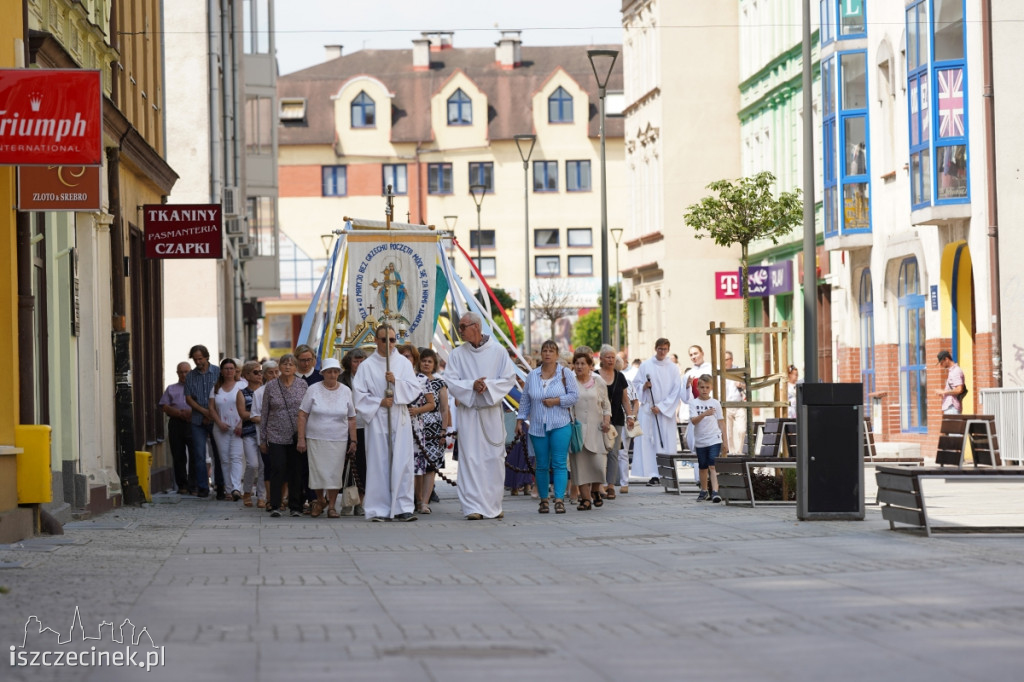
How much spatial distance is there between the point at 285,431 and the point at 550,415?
2.90 m

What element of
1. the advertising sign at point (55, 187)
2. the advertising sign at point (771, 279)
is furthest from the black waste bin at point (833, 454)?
the advertising sign at point (771, 279)

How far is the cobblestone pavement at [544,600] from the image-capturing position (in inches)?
313

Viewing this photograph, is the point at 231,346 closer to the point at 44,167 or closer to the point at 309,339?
the point at 309,339

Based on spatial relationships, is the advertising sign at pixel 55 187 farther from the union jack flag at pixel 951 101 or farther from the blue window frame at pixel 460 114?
the blue window frame at pixel 460 114

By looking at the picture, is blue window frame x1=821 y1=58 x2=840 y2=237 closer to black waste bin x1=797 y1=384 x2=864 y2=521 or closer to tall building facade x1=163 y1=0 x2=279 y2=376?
tall building facade x1=163 y1=0 x2=279 y2=376

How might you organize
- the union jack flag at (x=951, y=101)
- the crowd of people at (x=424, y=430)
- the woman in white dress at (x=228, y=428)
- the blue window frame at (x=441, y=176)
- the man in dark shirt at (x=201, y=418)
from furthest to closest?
the blue window frame at (x=441, y=176) → the union jack flag at (x=951, y=101) → the man in dark shirt at (x=201, y=418) → the woman in white dress at (x=228, y=428) → the crowd of people at (x=424, y=430)

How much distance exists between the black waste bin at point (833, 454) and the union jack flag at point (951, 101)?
14162 millimetres

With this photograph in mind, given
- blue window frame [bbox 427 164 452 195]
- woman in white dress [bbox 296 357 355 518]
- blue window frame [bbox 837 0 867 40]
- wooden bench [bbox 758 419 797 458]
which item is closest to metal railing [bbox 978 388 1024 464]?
wooden bench [bbox 758 419 797 458]

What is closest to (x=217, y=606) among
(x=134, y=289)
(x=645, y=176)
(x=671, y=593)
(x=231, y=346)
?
(x=671, y=593)

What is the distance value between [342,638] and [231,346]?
33.7 meters

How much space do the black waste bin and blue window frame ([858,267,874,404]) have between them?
20.4 metres

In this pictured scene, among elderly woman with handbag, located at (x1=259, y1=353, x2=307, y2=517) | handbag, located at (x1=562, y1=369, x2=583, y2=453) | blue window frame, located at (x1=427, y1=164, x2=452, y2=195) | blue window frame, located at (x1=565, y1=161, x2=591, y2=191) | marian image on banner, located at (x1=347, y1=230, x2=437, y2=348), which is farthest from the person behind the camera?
blue window frame, located at (x1=565, y1=161, x2=591, y2=191)

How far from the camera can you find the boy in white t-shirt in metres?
19.6

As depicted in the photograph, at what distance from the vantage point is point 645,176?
2301 inches
